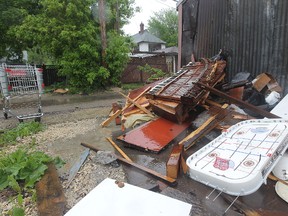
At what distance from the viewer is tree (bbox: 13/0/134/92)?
33.2 feet

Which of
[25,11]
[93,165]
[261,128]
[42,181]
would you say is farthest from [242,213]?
[25,11]

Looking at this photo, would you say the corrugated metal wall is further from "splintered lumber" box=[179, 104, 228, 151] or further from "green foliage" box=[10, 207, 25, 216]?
"green foliage" box=[10, 207, 25, 216]

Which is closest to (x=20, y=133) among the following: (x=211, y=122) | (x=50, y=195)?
(x=50, y=195)

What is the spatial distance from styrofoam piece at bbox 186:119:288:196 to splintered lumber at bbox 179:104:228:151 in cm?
56

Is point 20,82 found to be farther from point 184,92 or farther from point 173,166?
point 173,166

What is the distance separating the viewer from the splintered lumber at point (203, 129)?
344 centimetres

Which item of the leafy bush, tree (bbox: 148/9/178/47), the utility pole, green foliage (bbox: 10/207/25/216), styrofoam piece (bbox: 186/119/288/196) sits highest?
tree (bbox: 148/9/178/47)

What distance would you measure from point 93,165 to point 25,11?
11772 millimetres

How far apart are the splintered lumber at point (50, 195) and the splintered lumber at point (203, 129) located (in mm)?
1805

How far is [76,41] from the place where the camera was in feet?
34.6

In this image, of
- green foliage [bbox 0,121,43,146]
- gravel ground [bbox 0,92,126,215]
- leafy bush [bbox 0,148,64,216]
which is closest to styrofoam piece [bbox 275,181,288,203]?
gravel ground [bbox 0,92,126,215]

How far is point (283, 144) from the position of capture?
2504mm

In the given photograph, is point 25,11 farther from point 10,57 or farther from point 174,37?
point 174,37

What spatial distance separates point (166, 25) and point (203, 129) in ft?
144
